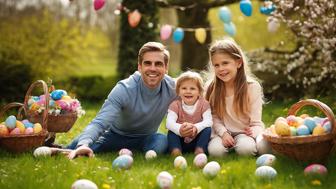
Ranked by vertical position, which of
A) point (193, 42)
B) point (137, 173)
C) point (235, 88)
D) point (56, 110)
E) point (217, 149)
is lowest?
point (137, 173)

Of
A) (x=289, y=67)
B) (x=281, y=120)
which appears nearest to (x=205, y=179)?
(x=281, y=120)

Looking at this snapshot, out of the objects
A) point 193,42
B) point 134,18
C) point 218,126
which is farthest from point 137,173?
point 193,42

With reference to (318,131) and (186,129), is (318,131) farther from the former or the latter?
(186,129)

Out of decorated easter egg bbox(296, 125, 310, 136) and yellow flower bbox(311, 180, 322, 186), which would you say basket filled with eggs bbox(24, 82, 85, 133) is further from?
yellow flower bbox(311, 180, 322, 186)

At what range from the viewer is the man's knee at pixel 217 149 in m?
4.14

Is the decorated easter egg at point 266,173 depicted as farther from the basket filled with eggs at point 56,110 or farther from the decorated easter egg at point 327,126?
the basket filled with eggs at point 56,110

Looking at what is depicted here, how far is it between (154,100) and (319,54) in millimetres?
4062

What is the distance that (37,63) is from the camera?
10.6 meters

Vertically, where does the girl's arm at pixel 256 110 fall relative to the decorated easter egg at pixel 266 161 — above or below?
above

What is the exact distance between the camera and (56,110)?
4.97 meters

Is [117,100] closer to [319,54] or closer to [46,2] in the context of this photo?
[319,54]

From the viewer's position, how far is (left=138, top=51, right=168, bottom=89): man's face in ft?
14.0

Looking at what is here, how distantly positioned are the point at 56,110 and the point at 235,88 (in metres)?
1.74

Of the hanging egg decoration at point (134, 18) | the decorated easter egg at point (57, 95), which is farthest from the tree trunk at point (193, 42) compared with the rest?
the decorated easter egg at point (57, 95)
